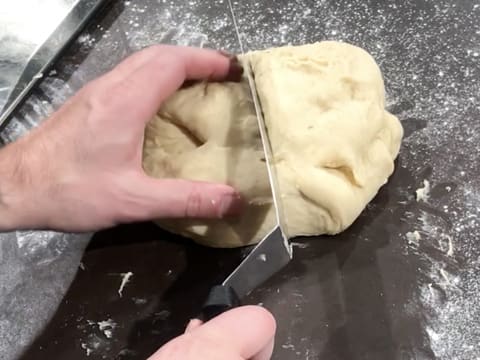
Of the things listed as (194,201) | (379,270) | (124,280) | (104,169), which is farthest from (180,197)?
(379,270)

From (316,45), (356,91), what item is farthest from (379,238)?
(316,45)

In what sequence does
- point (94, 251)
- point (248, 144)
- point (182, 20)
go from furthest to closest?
point (182, 20)
point (94, 251)
point (248, 144)

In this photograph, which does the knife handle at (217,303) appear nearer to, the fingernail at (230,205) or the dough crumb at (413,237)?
the fingernail at (230,205)

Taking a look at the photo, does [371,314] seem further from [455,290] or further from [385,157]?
[385,157]

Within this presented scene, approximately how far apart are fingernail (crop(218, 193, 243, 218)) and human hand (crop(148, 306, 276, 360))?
28 centimetres

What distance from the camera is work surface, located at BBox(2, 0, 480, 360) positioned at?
3.64 ft

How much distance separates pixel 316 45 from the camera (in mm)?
1257

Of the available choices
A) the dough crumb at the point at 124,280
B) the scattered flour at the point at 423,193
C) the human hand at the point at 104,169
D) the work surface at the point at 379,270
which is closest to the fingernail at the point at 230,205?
the human hand at the point at 104,169

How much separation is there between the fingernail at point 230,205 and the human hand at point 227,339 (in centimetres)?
28

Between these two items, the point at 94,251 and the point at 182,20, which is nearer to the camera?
the point at 94,251

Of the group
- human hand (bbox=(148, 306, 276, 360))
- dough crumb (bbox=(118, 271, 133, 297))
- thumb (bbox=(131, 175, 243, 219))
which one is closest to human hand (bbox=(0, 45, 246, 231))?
thumb (bbox=(131, 175, 243, 219))

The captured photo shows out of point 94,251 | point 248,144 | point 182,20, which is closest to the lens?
point 248,144

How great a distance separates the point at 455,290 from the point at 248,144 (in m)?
0.44

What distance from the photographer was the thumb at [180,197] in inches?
40.3
